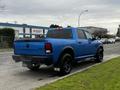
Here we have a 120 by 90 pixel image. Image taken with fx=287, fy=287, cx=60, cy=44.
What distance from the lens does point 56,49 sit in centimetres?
1060

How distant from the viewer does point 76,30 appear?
12680 mm

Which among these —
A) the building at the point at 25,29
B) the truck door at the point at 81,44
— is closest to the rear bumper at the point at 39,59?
the truck door at the point at 81,44

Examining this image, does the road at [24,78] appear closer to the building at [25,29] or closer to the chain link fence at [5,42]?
the chain link fence at [5,42]

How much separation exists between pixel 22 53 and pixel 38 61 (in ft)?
3.09

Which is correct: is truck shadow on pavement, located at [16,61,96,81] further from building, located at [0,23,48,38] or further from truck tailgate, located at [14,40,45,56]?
building, located at [0,23,48,38]

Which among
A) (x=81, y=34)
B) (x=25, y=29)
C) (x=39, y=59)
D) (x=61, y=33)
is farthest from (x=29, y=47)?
(x=25, y=29)

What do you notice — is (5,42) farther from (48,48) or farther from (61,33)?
(48,48)

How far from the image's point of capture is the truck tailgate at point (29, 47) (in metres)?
10.5

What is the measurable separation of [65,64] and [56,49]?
0.94 meters

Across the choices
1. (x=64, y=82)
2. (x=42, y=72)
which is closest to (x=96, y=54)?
(x=42, y=72)

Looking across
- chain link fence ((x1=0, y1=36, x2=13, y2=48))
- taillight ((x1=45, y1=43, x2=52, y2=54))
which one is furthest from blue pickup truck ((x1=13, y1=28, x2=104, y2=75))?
chain link fence ((x1=0, y1=36, x2=13, y2=48))

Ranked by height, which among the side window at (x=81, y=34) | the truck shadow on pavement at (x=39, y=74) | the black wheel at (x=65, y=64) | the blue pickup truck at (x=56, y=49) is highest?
the side window at (x=81, y=34)

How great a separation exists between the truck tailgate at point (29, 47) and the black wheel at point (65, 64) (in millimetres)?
974

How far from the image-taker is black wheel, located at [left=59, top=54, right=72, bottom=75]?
10.9m
